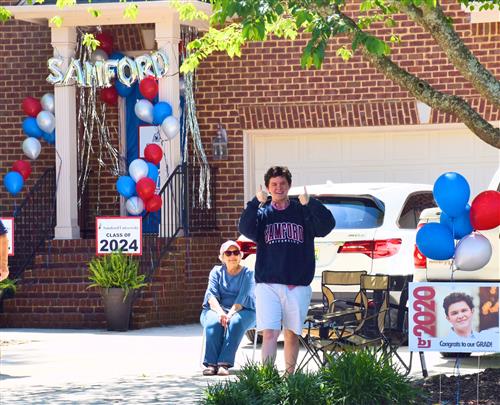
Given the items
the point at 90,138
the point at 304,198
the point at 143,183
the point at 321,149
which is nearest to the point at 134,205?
the point at 143,183

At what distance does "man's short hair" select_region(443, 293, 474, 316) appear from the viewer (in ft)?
32.9

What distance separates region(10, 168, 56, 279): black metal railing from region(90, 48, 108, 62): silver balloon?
177 centimetres

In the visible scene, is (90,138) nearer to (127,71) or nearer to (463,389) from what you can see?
(127,71)

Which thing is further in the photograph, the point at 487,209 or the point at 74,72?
the point at 74,72

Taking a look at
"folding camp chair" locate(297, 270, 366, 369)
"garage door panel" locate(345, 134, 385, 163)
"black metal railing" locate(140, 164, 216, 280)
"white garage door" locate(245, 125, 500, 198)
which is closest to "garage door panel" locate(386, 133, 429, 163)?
"white garage door" locate(245, 125, 500, 198)

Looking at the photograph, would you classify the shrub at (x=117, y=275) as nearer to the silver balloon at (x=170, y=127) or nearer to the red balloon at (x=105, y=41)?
the silver balloon at (x=170, y=127)

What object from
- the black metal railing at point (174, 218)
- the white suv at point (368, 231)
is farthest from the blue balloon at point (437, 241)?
the black metal railing at point (174, 218)

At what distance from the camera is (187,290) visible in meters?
19.0

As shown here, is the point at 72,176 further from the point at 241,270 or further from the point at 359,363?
the point at 359,363

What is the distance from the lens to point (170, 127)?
18.8 meters

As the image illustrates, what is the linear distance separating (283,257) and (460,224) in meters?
1.40

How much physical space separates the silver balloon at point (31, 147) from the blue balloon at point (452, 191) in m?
10.1

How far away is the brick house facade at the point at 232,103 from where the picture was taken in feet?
61.1

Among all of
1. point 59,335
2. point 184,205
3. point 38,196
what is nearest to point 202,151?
point 184,205
